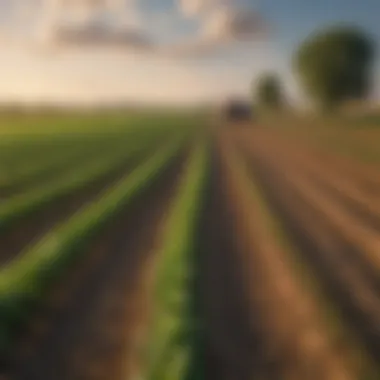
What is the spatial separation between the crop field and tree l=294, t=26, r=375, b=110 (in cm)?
3370

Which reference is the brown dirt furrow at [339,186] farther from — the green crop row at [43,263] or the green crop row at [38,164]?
the green crop row at [38,164]

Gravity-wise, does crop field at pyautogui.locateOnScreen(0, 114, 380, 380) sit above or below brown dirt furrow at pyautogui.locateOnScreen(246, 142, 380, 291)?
above

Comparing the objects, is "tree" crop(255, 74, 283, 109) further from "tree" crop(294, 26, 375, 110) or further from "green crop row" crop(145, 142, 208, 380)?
"green crop row" crop(145, 142, 208, 380)

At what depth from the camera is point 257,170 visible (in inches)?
931

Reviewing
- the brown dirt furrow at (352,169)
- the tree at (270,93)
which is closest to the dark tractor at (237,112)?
the tree at (270,93)

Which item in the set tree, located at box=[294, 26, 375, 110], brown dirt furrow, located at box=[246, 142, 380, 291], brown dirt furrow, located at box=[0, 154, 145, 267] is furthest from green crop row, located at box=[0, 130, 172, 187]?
tree, located at box=[294, 26, 375, 110]

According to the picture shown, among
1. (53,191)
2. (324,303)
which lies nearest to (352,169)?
(53,191)

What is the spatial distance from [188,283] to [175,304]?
92cm

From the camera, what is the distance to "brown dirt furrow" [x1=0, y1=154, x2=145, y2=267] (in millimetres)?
10883

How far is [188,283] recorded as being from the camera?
321 inches

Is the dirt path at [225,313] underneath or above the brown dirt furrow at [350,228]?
above

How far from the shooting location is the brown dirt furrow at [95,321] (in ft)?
20.1

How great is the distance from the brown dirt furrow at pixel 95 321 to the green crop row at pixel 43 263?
16 cm

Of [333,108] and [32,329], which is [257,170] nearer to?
[32,329]
